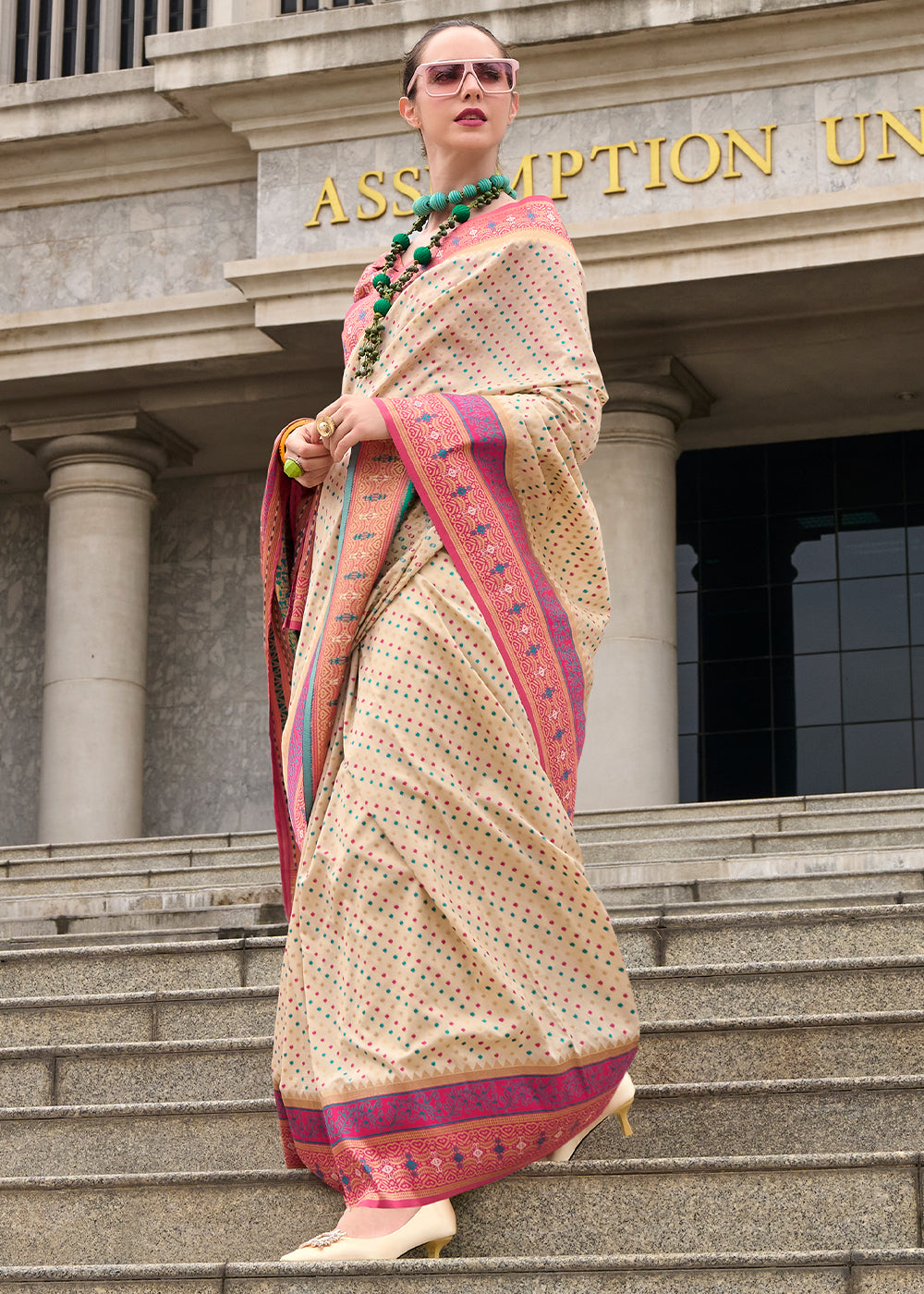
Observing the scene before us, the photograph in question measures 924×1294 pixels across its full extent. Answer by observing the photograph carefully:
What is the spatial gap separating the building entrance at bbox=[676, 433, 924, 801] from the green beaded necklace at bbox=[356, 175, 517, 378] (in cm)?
981

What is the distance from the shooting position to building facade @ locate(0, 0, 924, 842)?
11500 mm

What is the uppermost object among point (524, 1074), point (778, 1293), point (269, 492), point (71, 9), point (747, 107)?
point (71, 9)

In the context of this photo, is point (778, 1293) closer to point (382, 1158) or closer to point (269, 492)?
point (382, 1158)

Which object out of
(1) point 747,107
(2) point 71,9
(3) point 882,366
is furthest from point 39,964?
(2) point 71,9

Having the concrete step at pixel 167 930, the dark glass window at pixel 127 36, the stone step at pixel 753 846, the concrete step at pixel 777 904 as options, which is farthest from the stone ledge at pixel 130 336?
the concrete step at pixel 777 904

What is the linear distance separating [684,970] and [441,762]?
4.70 ft

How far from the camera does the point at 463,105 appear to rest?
4.26 metres

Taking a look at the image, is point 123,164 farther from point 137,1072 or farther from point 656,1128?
point 656,1128

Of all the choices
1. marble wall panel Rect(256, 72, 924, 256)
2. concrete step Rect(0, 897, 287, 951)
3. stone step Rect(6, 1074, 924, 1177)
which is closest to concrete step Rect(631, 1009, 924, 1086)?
stone step Rect(6, 1074, 924, 1177)

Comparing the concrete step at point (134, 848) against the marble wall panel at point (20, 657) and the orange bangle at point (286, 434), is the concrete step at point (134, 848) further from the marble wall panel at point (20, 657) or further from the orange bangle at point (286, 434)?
the orange bangle at point (286, 434)

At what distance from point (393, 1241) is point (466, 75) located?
2422mm

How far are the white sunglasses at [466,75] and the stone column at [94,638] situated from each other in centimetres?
948

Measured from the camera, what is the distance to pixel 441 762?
379 centimetres

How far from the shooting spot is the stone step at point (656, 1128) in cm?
407
